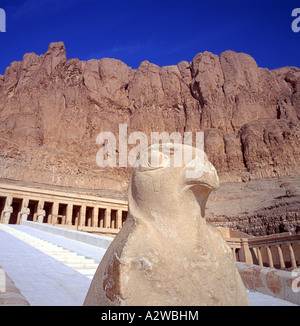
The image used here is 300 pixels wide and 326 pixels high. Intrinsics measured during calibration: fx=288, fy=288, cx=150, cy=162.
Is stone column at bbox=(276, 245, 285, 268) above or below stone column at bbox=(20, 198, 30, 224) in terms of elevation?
below

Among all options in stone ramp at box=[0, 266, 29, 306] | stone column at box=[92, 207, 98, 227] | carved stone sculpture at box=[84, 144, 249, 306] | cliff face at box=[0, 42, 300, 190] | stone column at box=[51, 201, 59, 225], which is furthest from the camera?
cliff face at box=[0, 42, 300, 190]

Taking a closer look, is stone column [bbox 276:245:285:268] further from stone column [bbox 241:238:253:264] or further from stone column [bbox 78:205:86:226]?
stone column [bbox 78:205:86:226]

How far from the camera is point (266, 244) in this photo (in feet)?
90.3

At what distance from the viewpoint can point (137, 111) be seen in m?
66.3

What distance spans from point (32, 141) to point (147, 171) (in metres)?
53.7

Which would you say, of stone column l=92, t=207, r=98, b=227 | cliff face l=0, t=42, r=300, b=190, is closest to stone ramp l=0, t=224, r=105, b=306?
stone column l=92, t=207, r=98, b=227

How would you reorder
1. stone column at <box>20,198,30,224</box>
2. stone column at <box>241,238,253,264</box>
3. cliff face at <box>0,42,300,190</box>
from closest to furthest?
1. stone column at <box>20,198,30,224</box>
2. stone column at <box>241,238,253,264</box>
3. cliff face at <box>0,42,300,190</box>

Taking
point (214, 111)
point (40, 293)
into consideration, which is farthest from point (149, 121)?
point (40, 293)

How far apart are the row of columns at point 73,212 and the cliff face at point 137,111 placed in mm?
21108

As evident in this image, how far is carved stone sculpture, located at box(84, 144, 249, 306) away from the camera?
8.22 feet

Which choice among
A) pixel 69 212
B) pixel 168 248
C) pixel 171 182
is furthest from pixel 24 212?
pixel 168 248

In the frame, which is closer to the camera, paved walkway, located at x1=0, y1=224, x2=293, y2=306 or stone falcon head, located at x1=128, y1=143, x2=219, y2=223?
stone falcon head, located at x1=128, y1=143, x2=219, y2=223

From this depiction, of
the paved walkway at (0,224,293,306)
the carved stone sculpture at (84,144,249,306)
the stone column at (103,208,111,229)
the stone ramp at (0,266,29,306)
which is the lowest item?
the stone column at (103,208,111,229)
